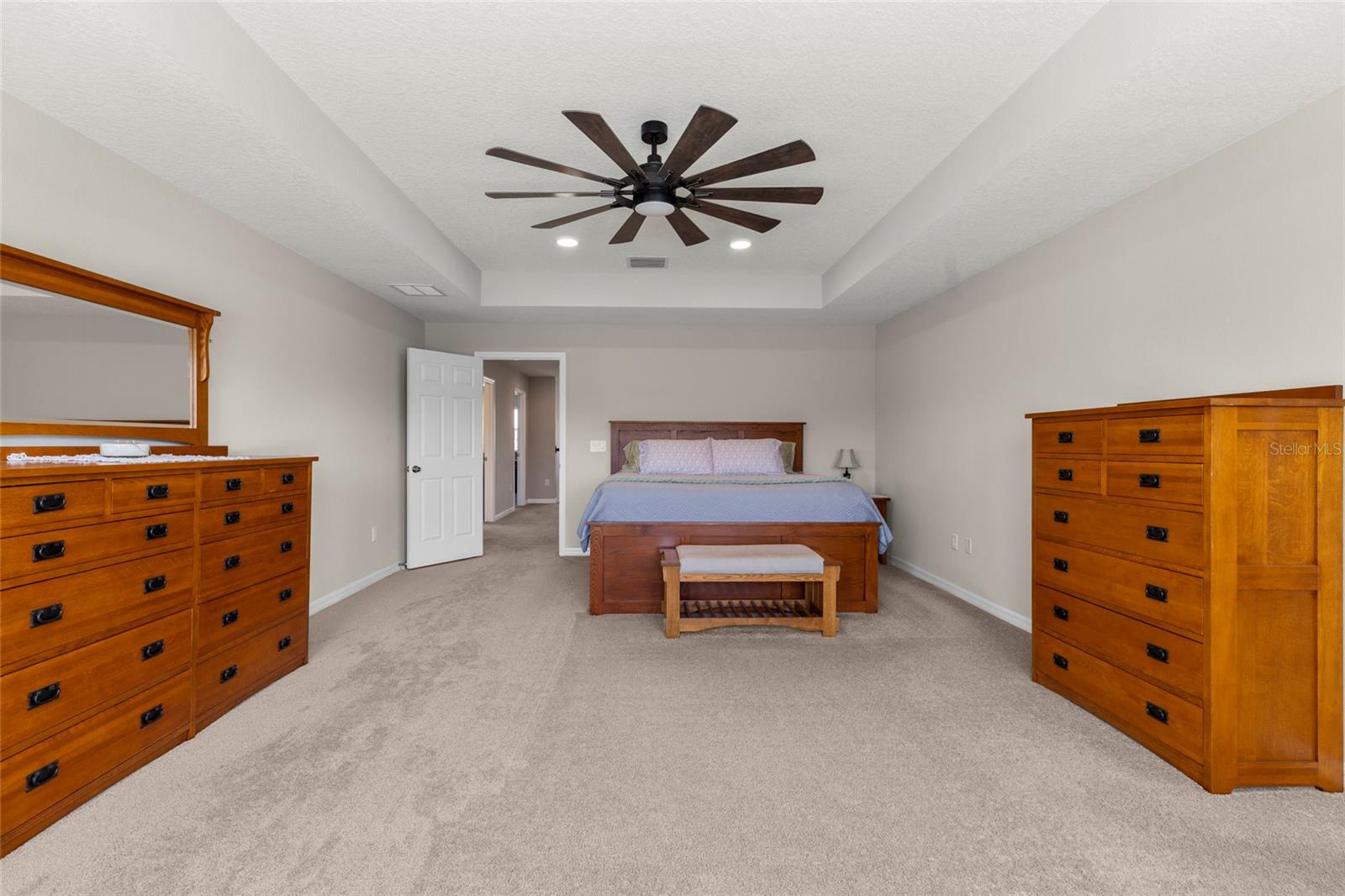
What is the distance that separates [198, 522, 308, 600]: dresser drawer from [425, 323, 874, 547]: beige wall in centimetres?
302

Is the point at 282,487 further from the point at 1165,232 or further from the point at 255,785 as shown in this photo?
the point at 1165,232

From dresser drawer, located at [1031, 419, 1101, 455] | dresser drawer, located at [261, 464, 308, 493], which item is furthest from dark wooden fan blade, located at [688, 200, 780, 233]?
dresser drawer, located at [261, 464, 308, 493]

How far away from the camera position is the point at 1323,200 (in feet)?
6.38

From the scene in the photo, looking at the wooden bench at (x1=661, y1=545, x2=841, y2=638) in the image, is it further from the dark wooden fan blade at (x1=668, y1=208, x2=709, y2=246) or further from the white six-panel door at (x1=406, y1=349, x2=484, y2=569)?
the white six-panel door at (x1=406, y1=349, x2=484, y2=569)

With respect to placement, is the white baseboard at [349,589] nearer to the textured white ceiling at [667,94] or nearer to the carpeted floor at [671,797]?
the carpeted floor at [671,797]

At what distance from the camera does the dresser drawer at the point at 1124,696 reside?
6.29ft

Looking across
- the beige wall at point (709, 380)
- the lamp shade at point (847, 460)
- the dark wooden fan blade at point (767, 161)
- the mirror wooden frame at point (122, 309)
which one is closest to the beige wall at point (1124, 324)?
the lamp shade at point (847, 460)

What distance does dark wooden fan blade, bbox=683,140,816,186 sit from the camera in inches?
85.8

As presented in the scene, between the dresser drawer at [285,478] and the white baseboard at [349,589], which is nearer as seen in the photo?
the dresser drawer at [285,478]

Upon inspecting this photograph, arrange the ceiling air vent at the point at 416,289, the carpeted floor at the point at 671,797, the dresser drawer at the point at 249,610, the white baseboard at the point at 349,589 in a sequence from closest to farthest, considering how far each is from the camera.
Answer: the carpeted floor at the point at 671,797 < the dresser drawer at the point at 249,610 < the white baseboard at the point at 349,589 < the ceiling air vent at the point at 416,289

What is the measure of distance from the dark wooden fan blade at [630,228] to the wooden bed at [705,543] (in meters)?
1.83

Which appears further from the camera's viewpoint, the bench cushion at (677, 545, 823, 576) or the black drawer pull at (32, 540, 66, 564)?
the bench cushion at (677, 545, 823, 576)

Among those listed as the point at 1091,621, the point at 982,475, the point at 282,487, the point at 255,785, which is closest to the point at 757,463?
the point at 982,475

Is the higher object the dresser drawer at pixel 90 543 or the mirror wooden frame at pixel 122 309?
the mirror wooden frame at pixel 122 309
